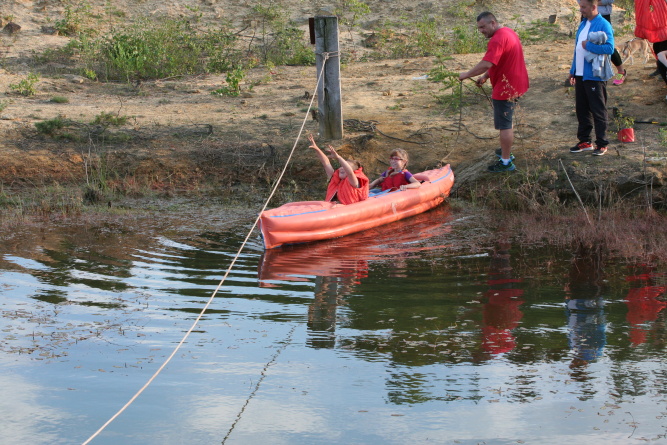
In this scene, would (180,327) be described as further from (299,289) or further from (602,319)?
(602,319)

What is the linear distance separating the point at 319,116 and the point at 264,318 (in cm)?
584

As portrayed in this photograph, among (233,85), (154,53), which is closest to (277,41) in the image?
(154,53)

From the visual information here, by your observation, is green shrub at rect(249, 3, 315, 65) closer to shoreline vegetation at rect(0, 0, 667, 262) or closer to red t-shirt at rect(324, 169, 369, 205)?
shoreline vegetation at rect(0, 0, 667, 262)

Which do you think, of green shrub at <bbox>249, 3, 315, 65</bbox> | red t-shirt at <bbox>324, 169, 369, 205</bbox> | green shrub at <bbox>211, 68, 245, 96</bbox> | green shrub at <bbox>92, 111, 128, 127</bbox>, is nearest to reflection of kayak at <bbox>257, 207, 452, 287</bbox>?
red t-shirt at <bbox>324, 169, 369, 205</bbox>

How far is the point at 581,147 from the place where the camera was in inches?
405

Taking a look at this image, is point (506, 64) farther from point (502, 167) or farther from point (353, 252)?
point (353, 252)

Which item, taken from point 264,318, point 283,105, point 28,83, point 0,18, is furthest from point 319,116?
point 0,18

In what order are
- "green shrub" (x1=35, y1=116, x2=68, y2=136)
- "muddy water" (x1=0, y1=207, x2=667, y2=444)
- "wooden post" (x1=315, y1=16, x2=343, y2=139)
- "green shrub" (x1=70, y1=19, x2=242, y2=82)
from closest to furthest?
"muddy water" (x1=0, y1=207, x2=667, y2=444), "wooden post" (x1=315, y1=16, x2=343, y2=139), "green shrub" (x1=35, y1=116, x2=68, y2=136), "green shrub" (x1=70, y1=19, x2=242, y2=82)

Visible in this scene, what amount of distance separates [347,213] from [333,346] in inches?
146

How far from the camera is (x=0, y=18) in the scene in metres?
15.3

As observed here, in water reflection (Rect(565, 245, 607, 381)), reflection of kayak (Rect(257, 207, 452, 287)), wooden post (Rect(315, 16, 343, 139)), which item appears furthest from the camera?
wooden post (Rect(315, 16, 343, 139))

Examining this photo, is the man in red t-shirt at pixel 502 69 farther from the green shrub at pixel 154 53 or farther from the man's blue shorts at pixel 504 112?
the green shrub at pixel 154 53

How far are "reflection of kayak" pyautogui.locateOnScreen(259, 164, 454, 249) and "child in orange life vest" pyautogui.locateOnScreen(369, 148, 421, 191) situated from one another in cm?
15

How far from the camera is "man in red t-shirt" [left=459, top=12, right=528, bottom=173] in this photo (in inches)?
380
